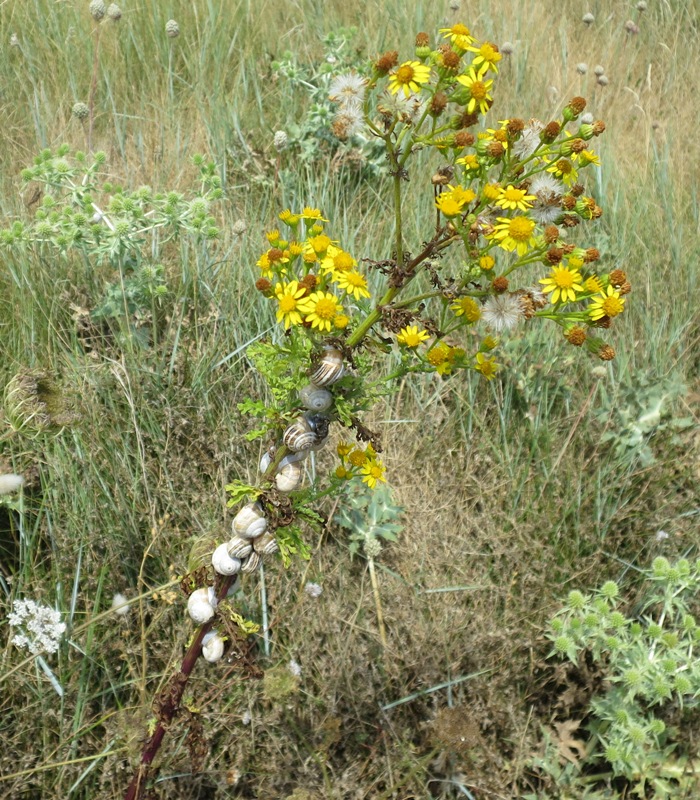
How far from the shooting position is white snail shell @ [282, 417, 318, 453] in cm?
125

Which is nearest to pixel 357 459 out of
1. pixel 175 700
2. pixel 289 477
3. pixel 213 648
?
pixel 289 477

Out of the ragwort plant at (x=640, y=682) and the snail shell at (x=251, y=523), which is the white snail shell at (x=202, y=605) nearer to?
the snail shell at (x=251, y=523)

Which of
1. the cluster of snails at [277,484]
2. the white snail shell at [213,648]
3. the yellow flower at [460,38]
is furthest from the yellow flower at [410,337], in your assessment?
the white snail shell at [213,648]

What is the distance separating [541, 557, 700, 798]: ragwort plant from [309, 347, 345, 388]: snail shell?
1035 mm

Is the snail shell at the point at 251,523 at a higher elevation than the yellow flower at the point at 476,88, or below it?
below

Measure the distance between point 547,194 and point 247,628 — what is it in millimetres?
888

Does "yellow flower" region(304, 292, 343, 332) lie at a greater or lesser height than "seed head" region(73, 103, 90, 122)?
greater

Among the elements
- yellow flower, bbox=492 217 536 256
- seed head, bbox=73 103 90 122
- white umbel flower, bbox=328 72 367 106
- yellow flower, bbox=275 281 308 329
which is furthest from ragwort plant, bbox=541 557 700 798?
seed head, bbox=73 103 90 122

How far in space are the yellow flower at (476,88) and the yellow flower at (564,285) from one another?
27cm

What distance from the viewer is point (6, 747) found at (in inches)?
70.6

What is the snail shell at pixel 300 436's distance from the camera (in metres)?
1.25

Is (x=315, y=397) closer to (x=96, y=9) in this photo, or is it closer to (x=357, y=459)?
(x=357, y=459)

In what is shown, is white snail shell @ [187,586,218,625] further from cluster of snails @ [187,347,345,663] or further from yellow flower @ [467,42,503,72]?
yellow flower @ [467,42,503,72]

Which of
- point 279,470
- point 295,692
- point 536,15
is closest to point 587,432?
point 295,692
